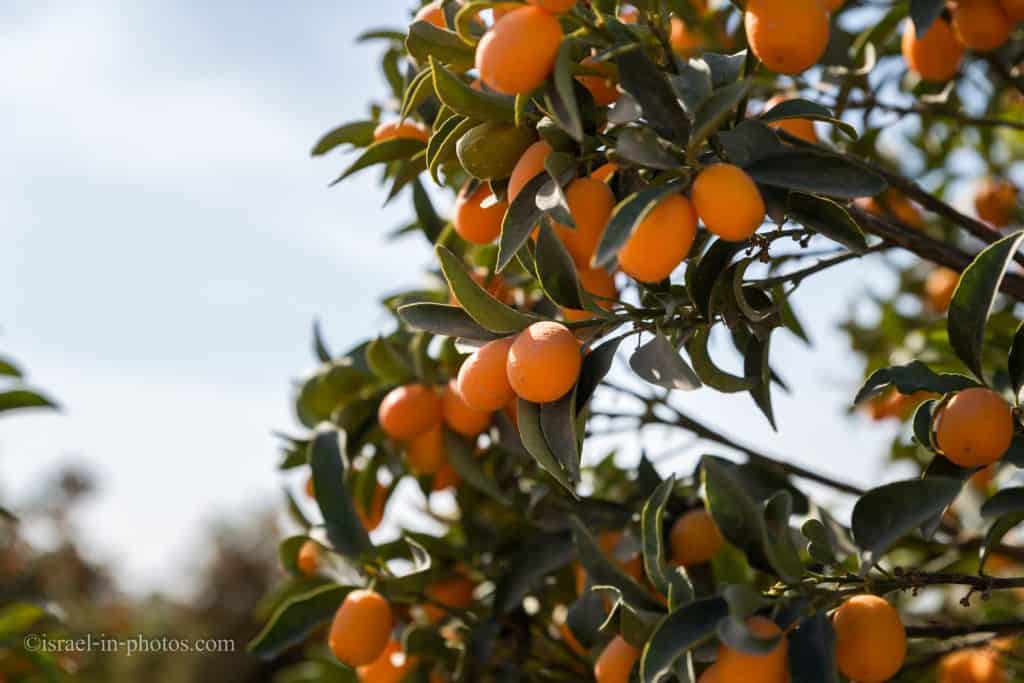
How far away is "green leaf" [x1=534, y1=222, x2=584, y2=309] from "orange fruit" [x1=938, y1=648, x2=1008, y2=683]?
3.24 ft

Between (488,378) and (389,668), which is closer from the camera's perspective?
(488,378)

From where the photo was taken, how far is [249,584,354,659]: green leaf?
1.37 meters

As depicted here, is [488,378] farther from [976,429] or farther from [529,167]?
[976,429]

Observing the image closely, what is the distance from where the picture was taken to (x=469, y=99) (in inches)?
39.4

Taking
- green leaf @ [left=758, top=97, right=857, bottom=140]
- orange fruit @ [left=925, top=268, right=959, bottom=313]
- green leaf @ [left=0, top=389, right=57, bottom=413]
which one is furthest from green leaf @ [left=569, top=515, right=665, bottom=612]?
orange fruit @ [left=925, top=268, right=959, bottom=313]

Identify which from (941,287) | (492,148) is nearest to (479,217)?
(492,148)

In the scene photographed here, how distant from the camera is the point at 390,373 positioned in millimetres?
1671

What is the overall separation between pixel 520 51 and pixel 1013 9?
898 millimetres

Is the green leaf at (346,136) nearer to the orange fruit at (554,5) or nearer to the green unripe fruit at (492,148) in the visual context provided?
the green unripe fruit at (492,148)

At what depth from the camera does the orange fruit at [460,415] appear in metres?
1.58

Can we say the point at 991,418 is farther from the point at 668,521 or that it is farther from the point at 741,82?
the point at 668,521

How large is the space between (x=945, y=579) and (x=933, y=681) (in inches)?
35.5

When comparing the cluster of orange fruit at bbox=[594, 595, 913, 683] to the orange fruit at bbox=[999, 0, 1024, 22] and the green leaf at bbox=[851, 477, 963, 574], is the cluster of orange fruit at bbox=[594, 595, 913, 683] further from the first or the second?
the orange fruit at bbox=[999, 0, 1024, 22]

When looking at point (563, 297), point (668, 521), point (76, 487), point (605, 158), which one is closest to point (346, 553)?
point (668, 521)
